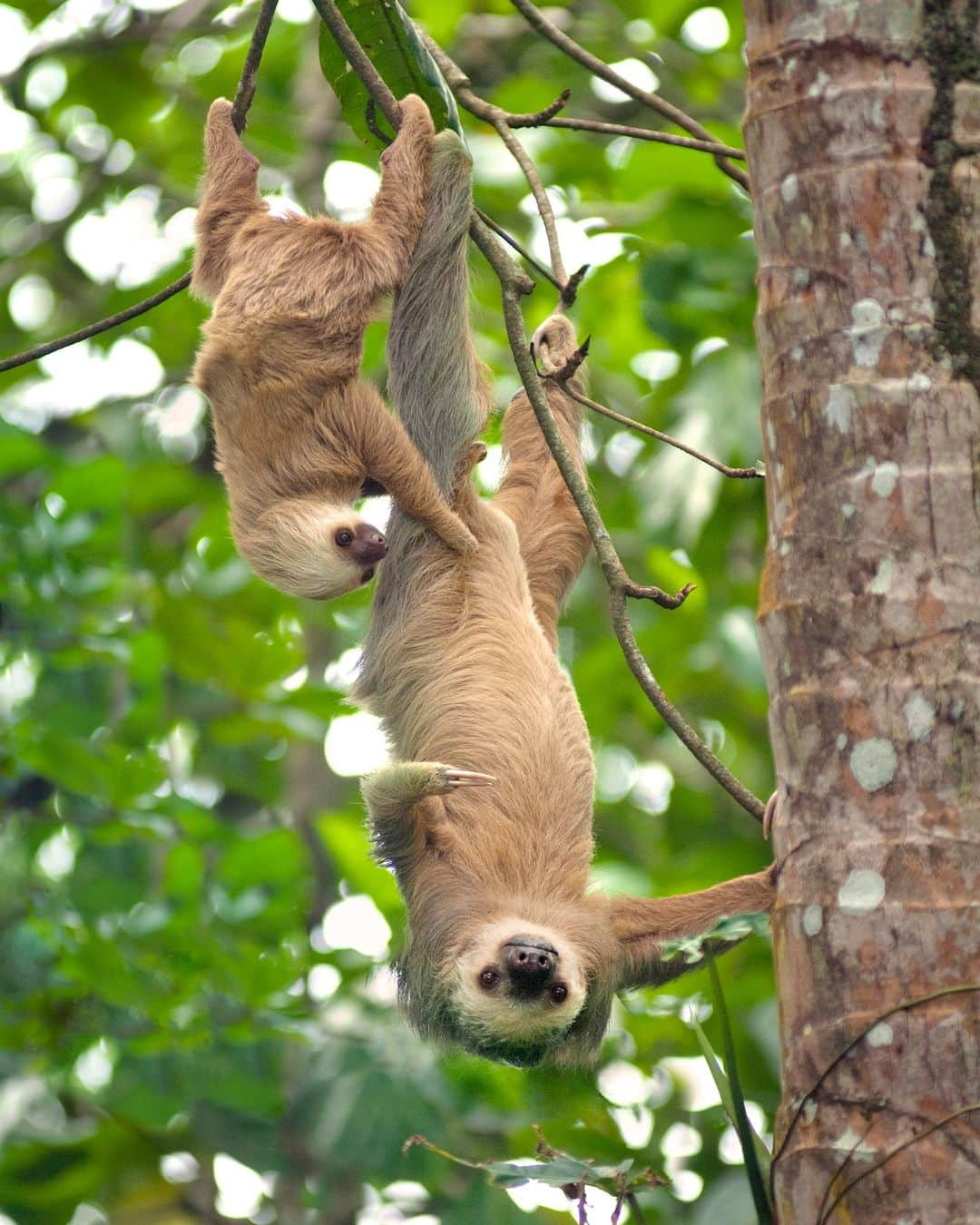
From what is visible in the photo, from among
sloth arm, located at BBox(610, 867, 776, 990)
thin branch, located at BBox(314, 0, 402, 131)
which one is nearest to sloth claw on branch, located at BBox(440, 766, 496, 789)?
sloth arm, located at BBox(610, 867, 776, 990)

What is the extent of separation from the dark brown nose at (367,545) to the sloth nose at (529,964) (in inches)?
53.3

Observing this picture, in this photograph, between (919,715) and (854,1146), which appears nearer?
(854,1146)

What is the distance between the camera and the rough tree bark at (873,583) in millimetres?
2752

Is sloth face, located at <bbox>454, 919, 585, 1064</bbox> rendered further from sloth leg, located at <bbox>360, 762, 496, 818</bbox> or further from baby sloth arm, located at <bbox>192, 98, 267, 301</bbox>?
baby sloth arm, located at <bbox>192, 98, 267, 301</bbox>

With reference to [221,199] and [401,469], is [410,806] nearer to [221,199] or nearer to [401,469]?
[401,469]

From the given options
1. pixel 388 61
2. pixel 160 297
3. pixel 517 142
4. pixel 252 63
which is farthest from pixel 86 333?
pixel 517 142

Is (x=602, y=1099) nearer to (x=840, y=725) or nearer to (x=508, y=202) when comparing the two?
(x=840, y=725)

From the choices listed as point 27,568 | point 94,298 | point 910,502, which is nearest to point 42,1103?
point 27,568

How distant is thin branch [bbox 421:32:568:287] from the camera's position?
4961mm

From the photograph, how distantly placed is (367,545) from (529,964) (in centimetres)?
147

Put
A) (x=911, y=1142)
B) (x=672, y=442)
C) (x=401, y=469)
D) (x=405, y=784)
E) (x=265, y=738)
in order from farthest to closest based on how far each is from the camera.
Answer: (x=265, y=738)
(x=401, y=469)
(x=672, y=442)
(x=405, y=784)
(x=911, y=1142)

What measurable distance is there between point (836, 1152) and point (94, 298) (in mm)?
8658

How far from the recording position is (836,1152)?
109 inches

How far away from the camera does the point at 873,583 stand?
2975mm
